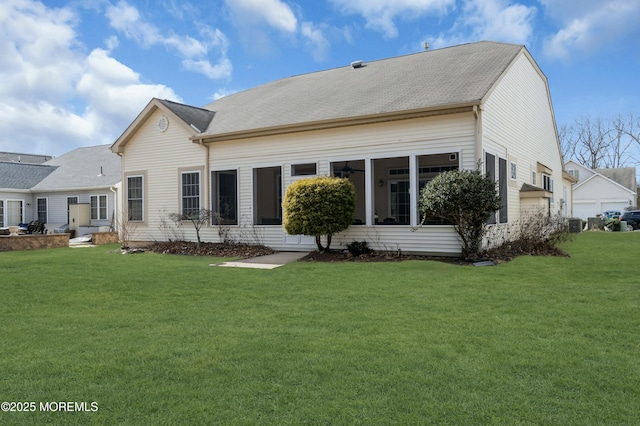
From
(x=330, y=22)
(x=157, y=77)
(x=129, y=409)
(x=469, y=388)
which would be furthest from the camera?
(x=330, y=22)

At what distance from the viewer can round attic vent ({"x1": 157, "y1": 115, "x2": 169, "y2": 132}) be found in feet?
52.1

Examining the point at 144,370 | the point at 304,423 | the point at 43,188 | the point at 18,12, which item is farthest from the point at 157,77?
the point at 43,188

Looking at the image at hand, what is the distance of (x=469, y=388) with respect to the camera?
3.46 metres

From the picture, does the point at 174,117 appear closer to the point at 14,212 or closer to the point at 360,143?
the point at 360,143

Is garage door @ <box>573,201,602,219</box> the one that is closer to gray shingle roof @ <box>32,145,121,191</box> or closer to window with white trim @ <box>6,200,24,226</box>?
gray shingle roof @ <box>32,145,121,191</box>

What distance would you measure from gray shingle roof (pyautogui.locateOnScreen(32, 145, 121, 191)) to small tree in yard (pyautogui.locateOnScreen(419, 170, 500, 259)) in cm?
1814

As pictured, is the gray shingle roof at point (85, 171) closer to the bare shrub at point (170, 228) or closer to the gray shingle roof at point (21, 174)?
the gray shingle roof at point (21, 174)

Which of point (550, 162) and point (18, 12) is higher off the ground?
point (18, 12)

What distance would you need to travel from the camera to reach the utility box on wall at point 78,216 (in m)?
23.2

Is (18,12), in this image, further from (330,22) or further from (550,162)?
(550,162)

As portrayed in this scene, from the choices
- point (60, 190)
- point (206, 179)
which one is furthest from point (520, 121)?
point (60, 190)

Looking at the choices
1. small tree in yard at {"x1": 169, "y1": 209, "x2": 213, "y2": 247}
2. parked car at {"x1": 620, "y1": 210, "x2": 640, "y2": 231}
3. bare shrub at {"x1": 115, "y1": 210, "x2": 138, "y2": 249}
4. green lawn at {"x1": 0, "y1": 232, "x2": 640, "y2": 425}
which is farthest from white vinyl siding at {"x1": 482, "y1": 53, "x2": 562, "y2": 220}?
parked car at {"x1": 620, "y1": 210, "x2": 640, "y2": 231}

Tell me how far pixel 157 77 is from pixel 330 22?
767 cm

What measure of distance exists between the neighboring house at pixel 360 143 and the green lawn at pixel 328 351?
4523 mm
